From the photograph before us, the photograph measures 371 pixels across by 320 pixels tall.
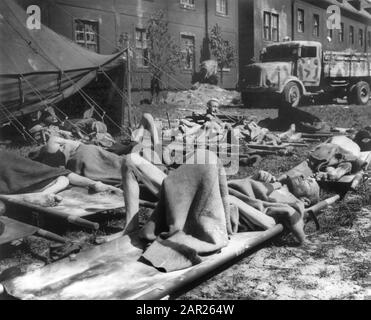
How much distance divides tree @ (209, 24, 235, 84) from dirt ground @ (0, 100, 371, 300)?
1604cm

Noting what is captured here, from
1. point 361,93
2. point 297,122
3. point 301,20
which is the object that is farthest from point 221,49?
point 297,122

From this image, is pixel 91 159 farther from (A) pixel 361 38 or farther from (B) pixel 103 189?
(A) pixel 361 38

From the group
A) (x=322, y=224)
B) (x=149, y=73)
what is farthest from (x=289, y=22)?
(x=322, y=224)

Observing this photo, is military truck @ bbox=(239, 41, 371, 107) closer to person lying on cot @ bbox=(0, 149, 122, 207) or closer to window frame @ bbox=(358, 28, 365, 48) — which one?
person lying on cot @ bbox=(0, 149, 122, 207)

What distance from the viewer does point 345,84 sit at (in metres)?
16.6

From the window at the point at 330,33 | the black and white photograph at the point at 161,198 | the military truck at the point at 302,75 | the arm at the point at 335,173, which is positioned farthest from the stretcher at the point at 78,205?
the window at the point at 330,33

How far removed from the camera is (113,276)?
2855 millimetres

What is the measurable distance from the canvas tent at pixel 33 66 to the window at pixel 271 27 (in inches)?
591

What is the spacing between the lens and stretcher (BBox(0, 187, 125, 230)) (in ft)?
12.8

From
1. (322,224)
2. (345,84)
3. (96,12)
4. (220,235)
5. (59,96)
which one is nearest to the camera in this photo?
(220,235)

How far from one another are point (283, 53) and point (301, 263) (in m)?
12.9

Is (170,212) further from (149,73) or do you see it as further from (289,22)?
(289,22)

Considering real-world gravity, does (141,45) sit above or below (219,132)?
above
